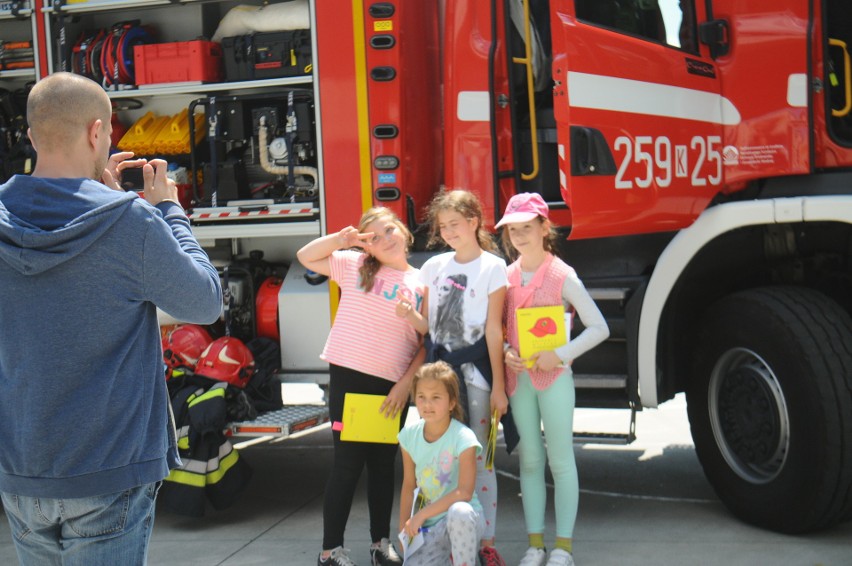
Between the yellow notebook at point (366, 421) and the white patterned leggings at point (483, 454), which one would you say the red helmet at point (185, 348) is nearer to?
the yellow notebook at point (366, 421)

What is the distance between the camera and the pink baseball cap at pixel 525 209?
13.8ft

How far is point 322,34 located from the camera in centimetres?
518

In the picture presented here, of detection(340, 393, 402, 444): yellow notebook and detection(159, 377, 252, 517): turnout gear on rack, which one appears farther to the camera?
detection(159, 377, 252, 517): turnout gear on rack

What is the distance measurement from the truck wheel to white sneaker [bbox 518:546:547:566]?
102cm

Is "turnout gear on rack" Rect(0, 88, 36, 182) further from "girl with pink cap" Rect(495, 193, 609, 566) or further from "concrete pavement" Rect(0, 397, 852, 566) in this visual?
"girl with pink cap" Rect(495, 193, 609, 566)

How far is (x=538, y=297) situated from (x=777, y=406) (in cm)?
117

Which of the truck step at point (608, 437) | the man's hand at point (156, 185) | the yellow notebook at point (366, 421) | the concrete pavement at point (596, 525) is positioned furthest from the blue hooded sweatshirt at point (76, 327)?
the truck step at point (608, 437)

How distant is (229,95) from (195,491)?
6.60 feet

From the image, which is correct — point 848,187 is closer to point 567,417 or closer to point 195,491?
point 567,417

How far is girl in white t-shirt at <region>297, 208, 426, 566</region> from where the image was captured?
4.32 metres

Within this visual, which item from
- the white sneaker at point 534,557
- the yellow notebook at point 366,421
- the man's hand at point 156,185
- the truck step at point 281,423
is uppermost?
the man's hand at point 156,185

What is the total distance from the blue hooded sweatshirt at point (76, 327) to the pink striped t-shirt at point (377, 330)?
2.01 m

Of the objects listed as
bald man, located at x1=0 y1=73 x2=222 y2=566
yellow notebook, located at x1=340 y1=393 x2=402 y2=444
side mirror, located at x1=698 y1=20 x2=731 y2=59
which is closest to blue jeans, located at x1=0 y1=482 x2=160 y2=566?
bald man, located at x1=0 y1=73 x2=222 y2=566

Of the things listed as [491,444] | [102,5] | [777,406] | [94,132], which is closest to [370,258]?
[491,444]
